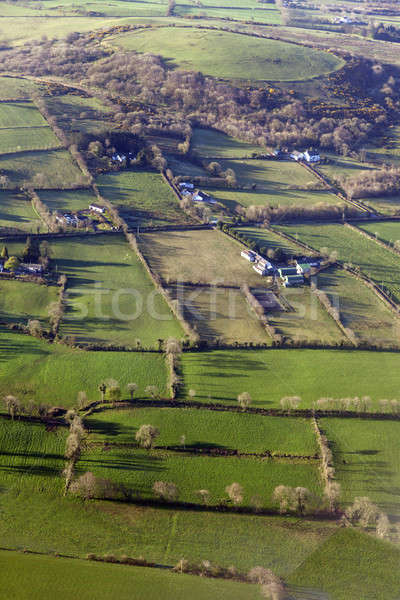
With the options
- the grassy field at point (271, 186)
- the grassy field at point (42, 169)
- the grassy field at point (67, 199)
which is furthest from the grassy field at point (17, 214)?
the grassy field at point (271, 186)

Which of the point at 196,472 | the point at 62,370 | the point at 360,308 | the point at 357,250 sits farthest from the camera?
the point at 357,250

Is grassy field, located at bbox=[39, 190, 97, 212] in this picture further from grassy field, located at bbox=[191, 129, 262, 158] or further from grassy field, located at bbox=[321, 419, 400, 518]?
grassy field, located at bbox=[321, 419, 400, 518]

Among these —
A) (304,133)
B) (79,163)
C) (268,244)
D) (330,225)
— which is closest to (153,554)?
(268,244)

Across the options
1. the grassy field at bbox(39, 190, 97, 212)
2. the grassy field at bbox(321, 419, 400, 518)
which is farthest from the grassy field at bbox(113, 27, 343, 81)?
the grassy field at bbox(321, 419, 400, 518)

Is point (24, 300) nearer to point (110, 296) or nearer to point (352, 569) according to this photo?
point (110, 296)

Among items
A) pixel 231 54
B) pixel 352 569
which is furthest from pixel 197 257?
pixel 231 54

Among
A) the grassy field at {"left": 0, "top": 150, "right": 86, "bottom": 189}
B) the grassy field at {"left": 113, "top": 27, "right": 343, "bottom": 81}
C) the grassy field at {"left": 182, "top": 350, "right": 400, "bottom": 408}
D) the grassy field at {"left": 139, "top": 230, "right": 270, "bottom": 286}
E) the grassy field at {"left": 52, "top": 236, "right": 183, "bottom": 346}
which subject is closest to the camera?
the grassy field at {"left": 182, "top": 350, "right": 400, "bottom": 408}

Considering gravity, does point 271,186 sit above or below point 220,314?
above
